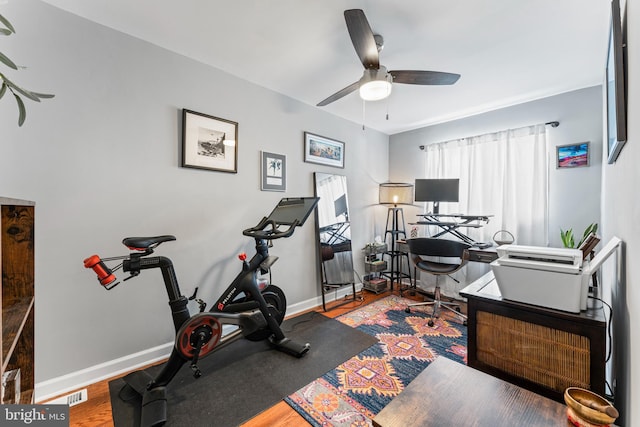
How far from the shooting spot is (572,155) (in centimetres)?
267

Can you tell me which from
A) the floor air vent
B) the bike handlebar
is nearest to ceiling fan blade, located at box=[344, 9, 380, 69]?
the bike handlebar

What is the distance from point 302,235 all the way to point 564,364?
93.8 inches

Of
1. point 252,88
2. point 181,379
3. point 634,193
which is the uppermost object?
point 252,88

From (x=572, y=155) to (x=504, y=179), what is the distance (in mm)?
617

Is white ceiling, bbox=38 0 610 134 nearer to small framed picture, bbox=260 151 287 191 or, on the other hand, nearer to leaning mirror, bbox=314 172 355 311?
small framed picture, bbox=260 151 287 191

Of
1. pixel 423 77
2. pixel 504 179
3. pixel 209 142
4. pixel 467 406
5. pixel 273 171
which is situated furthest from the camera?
pixel 504 179

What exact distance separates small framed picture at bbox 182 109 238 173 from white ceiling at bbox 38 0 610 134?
515 millimetres

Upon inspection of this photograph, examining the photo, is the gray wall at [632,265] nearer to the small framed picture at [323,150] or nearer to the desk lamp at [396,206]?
the small framed picture at [323,150]

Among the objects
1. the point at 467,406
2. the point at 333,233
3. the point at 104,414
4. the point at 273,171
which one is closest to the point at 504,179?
the point at 333,233

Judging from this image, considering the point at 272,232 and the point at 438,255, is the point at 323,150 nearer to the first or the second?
the point at 272,232

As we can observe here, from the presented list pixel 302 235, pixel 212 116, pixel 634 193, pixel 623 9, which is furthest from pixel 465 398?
pixel 212 116

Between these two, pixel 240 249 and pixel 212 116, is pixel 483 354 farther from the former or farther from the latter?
pixel 212 116

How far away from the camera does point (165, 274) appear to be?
1.68 meters

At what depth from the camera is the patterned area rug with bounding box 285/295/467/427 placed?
1603 mm
